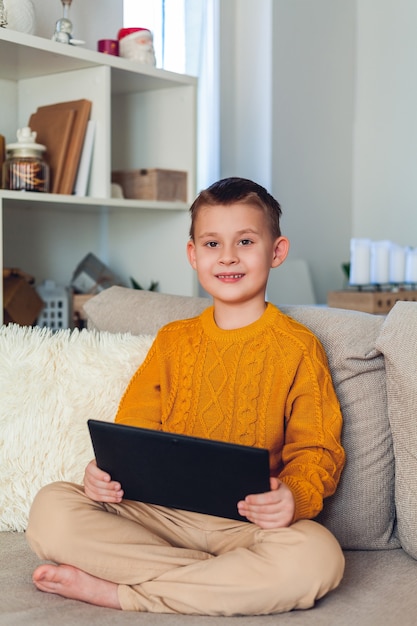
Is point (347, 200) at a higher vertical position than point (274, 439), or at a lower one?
higher

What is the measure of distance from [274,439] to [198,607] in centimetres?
31

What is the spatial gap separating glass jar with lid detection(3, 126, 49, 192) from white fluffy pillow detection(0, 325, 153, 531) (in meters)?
0.65

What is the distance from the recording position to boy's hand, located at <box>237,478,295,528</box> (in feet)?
3.59

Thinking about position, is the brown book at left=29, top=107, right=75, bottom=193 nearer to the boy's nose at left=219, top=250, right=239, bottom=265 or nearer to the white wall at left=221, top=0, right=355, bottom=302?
the boy's nose at left=219, top=250, right=239, bottom=265

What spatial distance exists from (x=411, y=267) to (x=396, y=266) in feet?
0.32

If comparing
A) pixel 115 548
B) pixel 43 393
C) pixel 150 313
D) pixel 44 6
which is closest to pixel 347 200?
pixel 44 6

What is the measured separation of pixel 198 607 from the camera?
1.06 metres

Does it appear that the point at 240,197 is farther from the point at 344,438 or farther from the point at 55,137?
the point at 55,137

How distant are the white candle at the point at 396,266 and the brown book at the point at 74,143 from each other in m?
1.19

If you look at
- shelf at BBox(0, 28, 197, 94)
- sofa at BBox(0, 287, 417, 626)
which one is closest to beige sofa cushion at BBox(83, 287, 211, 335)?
sofa at BBox(0, 287, 417, 626)

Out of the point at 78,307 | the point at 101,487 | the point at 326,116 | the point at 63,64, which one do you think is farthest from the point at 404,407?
the point at 326,116

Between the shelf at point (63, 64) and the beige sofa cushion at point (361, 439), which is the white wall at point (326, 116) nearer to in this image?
the shelf at point (63, 64)

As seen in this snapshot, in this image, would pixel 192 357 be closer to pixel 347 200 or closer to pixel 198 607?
pixel 198 607

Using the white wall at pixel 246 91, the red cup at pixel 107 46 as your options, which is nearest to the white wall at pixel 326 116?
the white wall at pixel 246 91
